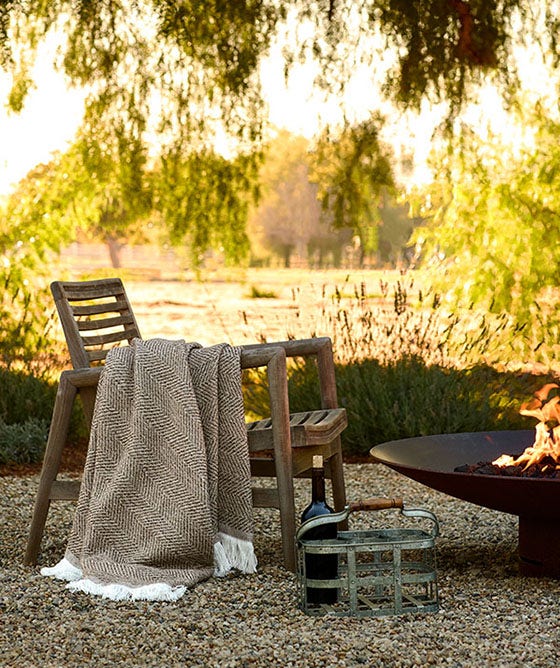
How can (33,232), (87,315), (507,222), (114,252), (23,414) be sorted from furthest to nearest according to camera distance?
(114,252) → (33,232) → (507,222) → (23,414) → (87,315)

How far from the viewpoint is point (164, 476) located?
2.60 m

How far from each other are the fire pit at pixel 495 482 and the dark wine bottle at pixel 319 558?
21 centimetres

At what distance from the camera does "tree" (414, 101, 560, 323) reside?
19.5 ft

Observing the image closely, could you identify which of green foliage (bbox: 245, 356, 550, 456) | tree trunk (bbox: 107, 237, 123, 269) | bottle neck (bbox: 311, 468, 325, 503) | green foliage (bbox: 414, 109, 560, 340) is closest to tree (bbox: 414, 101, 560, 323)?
green foliage (bbox: 414, 109, 560, 340)

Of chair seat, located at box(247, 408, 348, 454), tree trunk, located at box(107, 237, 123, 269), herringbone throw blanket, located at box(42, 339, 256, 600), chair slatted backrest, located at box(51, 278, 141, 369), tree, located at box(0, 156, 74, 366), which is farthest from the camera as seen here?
tree trunk, located at box(107, 237, 123, 269)

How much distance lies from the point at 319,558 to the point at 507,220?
4008 mm

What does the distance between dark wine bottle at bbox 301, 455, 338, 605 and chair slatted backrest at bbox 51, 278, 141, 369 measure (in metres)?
0.88

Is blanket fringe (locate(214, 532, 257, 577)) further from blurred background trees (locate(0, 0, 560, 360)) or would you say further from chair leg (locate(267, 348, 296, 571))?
blurred background trees (locate(0, 0, 560, 360))

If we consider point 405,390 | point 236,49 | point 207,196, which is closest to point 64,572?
point 405,390

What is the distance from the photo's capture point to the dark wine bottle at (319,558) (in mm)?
2361

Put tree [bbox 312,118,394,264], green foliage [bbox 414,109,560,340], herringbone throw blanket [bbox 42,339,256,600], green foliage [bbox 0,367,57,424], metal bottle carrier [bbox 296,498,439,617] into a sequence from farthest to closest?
green foliage [bbox 414,109,560,340] → tree [bbox 312,118,394,264] → green foliage [bbox 0,367,57,424] → herringbone throw blanket [bbox 42,339,256,600] → metal bottle carrier [bbox 296,498,439,617]

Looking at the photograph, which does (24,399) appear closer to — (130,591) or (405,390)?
(405,390)

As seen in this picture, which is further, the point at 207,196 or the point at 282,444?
the point at 207,196

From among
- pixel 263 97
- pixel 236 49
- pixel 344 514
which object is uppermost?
pixel 236 49
